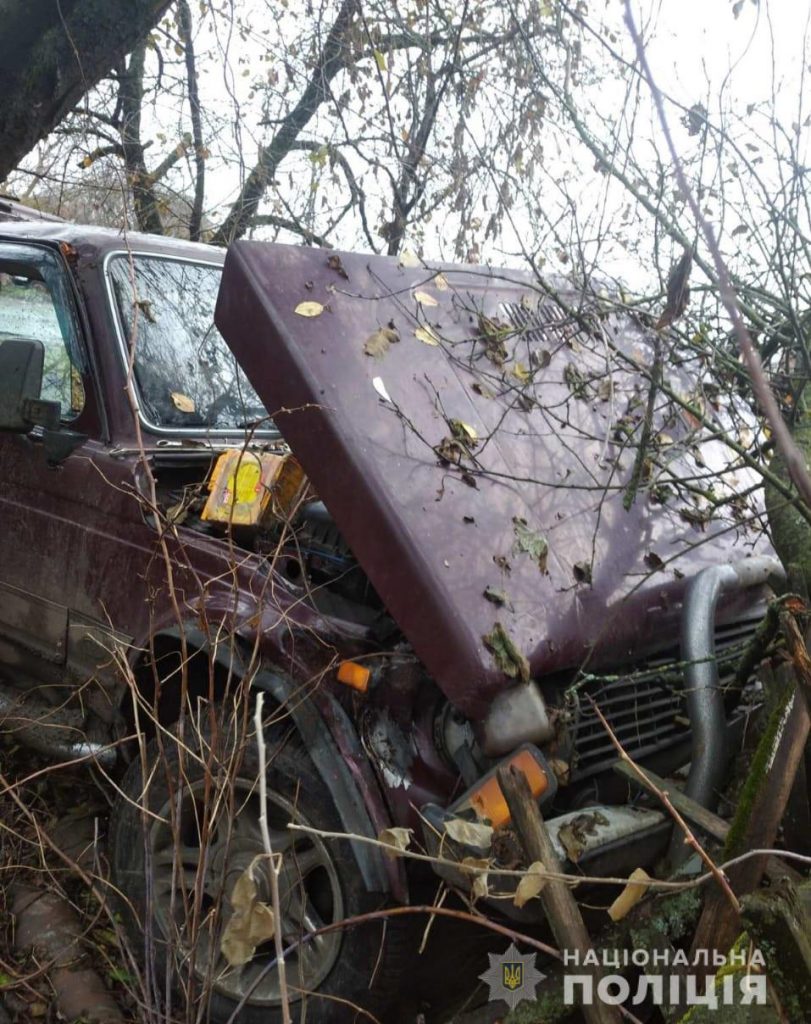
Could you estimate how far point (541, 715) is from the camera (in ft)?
7.41

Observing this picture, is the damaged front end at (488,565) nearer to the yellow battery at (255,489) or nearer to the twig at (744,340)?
the yellow battery at (255,489)

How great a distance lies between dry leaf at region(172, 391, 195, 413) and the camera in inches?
130

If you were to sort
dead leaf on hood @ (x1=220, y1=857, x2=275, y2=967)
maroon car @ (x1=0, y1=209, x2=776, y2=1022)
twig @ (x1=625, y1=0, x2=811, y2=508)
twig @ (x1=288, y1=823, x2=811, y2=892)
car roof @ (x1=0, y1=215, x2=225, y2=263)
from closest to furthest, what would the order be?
1. twig @ (x1=625, y1=0, x2=811, y2=508)
2. twig @ (x1=288, y1=823, x2=811, y2=892)
3. dead leaf on hood @ (x1=220, y1=857, x2=275, y2=967)
4. maroon car @ (x1=0, y1=209, x2=776, y2=1022)
5. car roof @ (x1=0, y1=215, x2=225, y2=263)

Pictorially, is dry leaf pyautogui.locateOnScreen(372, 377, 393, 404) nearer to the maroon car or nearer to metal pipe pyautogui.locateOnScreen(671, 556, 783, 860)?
the maroon car

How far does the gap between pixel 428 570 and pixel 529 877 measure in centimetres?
76

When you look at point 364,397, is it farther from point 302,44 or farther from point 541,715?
point 302,44

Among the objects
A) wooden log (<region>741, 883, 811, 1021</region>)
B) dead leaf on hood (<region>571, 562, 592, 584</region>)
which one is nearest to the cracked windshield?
dead leaf on hood (<region>571, 562, 592, 584</region>)

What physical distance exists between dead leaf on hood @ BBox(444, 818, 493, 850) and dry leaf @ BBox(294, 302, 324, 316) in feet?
4.82

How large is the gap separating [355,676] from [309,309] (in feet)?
3.53

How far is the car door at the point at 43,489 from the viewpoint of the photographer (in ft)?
10.8

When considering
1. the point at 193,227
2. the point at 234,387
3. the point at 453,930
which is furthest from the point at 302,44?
the point at 453,930

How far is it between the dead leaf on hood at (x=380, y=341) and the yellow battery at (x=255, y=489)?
0.43m

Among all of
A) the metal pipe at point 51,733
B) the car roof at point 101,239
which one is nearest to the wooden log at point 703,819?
the metal pipe at point 51,733

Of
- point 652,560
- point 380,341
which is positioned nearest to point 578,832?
point 652,560
